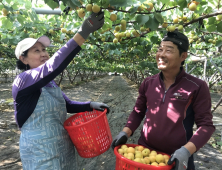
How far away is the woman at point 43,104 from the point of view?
1.17m

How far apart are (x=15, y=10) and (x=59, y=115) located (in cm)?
166

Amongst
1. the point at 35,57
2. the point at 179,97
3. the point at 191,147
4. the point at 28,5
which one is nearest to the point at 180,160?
the point at 191,147

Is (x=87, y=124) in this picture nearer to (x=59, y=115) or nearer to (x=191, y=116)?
(x=59, y=115)

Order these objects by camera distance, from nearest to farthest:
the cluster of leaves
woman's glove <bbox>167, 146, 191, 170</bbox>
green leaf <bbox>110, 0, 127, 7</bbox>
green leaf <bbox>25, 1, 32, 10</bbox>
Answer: woman's glove <bbox>167, 146, 191, 170</bbox>
green leaf <bbox>110, 0, 127, 7</bbox>
the cluster of leaves
green leaf <bbox>25, 1, 32, 10</bbox>

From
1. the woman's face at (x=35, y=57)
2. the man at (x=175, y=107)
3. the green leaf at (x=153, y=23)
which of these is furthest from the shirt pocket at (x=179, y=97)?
the woman's face at (x=35, y=57)

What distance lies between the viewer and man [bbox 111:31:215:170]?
4.22ft

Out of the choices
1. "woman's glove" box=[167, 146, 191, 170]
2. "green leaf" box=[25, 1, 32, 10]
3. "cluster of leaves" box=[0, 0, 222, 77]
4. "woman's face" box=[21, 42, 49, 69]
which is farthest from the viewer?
"green leaf" box=[25, 1, 32, 10]

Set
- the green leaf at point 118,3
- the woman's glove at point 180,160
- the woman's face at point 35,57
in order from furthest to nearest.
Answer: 1. the woman's face at point 35,57
2. the green leaf at point 118,3
3. the woman's glove at point 180,160

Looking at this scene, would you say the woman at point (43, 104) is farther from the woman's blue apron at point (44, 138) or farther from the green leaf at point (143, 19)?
the green leaf at point (143, 19)

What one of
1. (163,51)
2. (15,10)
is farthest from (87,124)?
(15,10)

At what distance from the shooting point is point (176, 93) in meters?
1.39

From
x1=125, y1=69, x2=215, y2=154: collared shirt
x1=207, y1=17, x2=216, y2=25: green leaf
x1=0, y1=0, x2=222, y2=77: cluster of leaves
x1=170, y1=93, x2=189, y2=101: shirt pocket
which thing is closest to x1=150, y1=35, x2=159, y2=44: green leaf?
x1=0, y1=0, x2=222, y2=77: cluster of leaves

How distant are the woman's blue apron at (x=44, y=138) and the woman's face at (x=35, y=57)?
26cm

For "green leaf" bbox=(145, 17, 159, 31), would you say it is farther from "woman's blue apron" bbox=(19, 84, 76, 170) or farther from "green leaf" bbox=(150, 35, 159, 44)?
"woman's blue apron" bbox=(19, 84, 76, 170)
